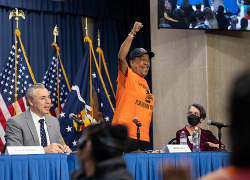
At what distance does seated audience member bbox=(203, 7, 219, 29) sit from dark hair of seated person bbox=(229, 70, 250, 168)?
14.9ft

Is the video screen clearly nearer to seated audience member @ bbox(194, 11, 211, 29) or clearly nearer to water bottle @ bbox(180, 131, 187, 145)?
seated audience member @ bbox(194, 11, 211, 29)

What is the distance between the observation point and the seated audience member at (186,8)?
Result: 5199mm

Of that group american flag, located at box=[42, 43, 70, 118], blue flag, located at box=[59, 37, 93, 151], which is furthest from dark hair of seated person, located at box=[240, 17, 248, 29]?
american flag, located at box=[42, 43, 70, 118]

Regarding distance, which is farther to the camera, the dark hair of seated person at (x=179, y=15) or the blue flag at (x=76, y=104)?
the blue flag at (x=76, y=104)

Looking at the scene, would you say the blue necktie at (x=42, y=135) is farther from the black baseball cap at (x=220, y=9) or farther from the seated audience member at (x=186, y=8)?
the black baseball cap at (x=220, y=9)

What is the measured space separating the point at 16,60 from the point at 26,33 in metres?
0.76

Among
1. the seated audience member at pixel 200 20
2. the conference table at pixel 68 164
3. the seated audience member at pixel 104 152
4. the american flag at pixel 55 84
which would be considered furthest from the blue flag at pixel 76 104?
the seated audience member at pixel 104 152

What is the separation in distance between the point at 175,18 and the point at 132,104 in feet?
7.77

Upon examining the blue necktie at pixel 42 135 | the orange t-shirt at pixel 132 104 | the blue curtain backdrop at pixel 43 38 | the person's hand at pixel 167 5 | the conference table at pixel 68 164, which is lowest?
the conference table at pixel 68 164

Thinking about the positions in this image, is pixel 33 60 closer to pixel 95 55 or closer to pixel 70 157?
pixel 95 55

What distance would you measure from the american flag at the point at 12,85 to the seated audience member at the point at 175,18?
2.22m

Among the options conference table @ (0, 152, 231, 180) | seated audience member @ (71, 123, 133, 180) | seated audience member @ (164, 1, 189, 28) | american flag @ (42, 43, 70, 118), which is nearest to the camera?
seated audience member @ (71, 123, 133, 180)

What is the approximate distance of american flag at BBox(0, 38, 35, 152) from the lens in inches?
206

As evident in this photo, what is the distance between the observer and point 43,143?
320 cm
